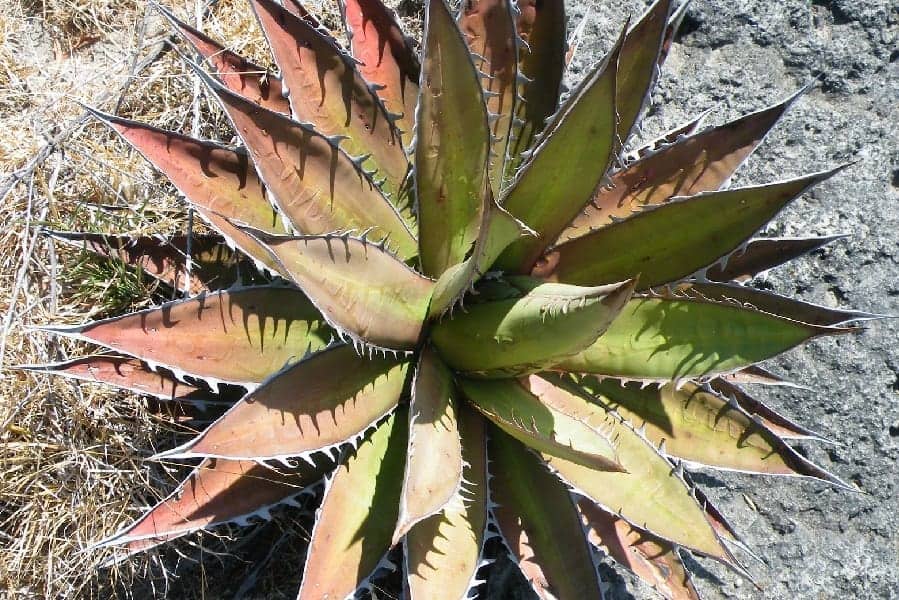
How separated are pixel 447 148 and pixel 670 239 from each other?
46cm

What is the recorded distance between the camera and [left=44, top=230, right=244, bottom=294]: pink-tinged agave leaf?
1.63 metres

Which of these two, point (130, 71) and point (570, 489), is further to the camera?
point (130, 71)

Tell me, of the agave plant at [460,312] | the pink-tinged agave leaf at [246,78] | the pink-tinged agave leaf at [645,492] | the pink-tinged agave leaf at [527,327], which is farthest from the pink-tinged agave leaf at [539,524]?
the pink-tinged agave leaf at [246,78]

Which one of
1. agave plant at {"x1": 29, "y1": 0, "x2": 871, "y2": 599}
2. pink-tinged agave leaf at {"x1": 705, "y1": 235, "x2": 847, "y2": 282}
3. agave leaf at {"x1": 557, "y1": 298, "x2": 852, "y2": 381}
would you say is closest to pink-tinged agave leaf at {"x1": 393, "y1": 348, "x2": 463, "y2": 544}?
agave plant at {"x1": 29, "y1": 0, "x2": 871, "y2": 599}

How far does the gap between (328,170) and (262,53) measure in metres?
0.73

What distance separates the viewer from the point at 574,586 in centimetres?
149

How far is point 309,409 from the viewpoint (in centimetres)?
138

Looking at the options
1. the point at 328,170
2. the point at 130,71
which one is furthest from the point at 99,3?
the point at 328,170

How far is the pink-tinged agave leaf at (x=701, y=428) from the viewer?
1.45 metres

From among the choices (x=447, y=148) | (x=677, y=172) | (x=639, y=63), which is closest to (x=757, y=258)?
(x=677, y=172)

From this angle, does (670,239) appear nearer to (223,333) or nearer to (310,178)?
(310,178)

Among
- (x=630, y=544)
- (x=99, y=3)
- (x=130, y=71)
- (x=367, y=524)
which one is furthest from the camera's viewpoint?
(x=99, y=3)

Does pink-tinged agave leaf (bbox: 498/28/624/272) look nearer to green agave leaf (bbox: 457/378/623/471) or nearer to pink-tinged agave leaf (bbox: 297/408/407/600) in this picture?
green agave leaf (bbox: 457/378/623/471)

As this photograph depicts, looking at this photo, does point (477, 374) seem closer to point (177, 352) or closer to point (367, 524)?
point (367, 524)
